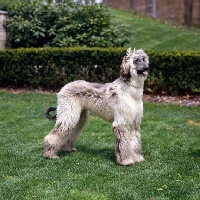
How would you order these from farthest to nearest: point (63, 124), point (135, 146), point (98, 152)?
point (98, 152) → point (63, 124) → point (135, 146)

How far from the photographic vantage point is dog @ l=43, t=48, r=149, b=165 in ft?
18.8

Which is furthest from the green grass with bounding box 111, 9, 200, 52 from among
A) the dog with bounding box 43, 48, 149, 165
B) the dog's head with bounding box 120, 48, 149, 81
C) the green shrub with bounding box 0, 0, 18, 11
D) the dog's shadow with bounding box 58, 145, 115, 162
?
the dog's head with bounding box 120, 48, 149, 81

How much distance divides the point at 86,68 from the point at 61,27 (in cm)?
219

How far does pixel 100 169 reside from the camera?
5.59 metres

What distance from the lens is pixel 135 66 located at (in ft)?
18.5

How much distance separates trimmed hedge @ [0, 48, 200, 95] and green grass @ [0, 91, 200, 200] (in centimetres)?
192

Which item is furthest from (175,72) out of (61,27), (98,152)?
(98,152)

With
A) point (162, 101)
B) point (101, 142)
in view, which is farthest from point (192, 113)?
point (101, 142)

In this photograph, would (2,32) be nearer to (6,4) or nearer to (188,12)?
(6,4)

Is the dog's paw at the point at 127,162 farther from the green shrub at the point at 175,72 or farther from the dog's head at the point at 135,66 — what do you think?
the green shrub at the point at 175,72

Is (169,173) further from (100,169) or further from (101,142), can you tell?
(101,142)

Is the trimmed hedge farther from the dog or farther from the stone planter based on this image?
the dog

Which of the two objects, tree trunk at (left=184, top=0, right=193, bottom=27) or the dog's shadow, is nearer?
the dog's shadow

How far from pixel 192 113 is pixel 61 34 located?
5.04 metres
